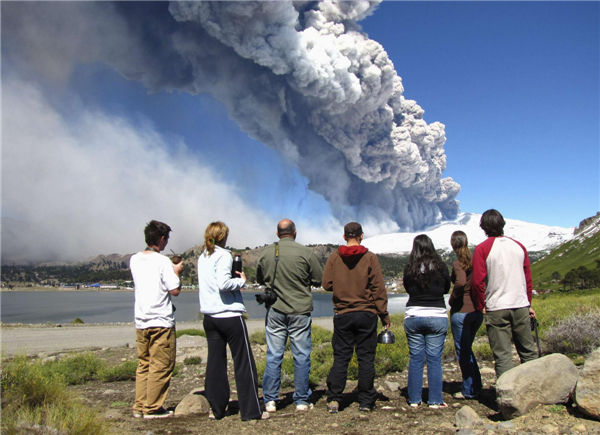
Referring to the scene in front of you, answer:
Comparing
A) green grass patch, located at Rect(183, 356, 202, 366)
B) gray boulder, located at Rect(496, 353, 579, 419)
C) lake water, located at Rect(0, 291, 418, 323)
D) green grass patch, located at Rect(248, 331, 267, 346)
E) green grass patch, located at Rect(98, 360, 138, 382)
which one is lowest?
lake water, located at Rect(0, 291, 418, 323)

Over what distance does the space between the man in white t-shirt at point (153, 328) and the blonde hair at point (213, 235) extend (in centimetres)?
45

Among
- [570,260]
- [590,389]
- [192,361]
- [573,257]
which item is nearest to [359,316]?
[590,389]

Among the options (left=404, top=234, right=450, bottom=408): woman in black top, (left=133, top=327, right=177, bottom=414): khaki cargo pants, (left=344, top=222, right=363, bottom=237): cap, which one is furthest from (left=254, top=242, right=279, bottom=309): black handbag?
(left=404, top=234, right=450, bottom=408): woman in black top

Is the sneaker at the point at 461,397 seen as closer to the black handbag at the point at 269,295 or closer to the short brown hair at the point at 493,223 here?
the short brown hair at the point at 493,223

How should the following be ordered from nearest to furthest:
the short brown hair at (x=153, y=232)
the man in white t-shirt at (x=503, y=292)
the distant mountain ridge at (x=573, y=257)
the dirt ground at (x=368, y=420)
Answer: the dirt ground at (x=368, y=420), the man in white t-shirt at (x=503, y=292), the short brown hair at (x=153, y=232), the distant mountain ridge at (x=573, y=257)

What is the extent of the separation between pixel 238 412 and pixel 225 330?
1041 millimetres

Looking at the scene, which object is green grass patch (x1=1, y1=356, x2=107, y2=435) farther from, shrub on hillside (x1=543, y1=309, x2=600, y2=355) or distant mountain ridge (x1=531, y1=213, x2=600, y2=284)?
distant mountain ridge (x1=531, y1=213, x2=600, y2=284)

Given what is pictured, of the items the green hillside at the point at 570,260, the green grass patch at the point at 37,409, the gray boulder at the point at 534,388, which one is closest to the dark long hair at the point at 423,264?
the gray boulder at the point at 534,388

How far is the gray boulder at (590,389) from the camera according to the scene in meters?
3.30

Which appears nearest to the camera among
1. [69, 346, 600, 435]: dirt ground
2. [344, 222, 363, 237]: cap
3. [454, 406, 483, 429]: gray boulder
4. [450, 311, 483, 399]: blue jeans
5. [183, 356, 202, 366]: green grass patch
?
[69, 346, 600, 435]: dirt ground

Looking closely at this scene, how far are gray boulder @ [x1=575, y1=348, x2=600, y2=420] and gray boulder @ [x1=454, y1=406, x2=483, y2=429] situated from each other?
840 mm

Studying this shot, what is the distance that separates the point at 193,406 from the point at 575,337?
19.6ft

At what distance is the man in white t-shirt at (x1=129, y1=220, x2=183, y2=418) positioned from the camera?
4223 mm

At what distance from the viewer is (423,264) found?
4.36m
